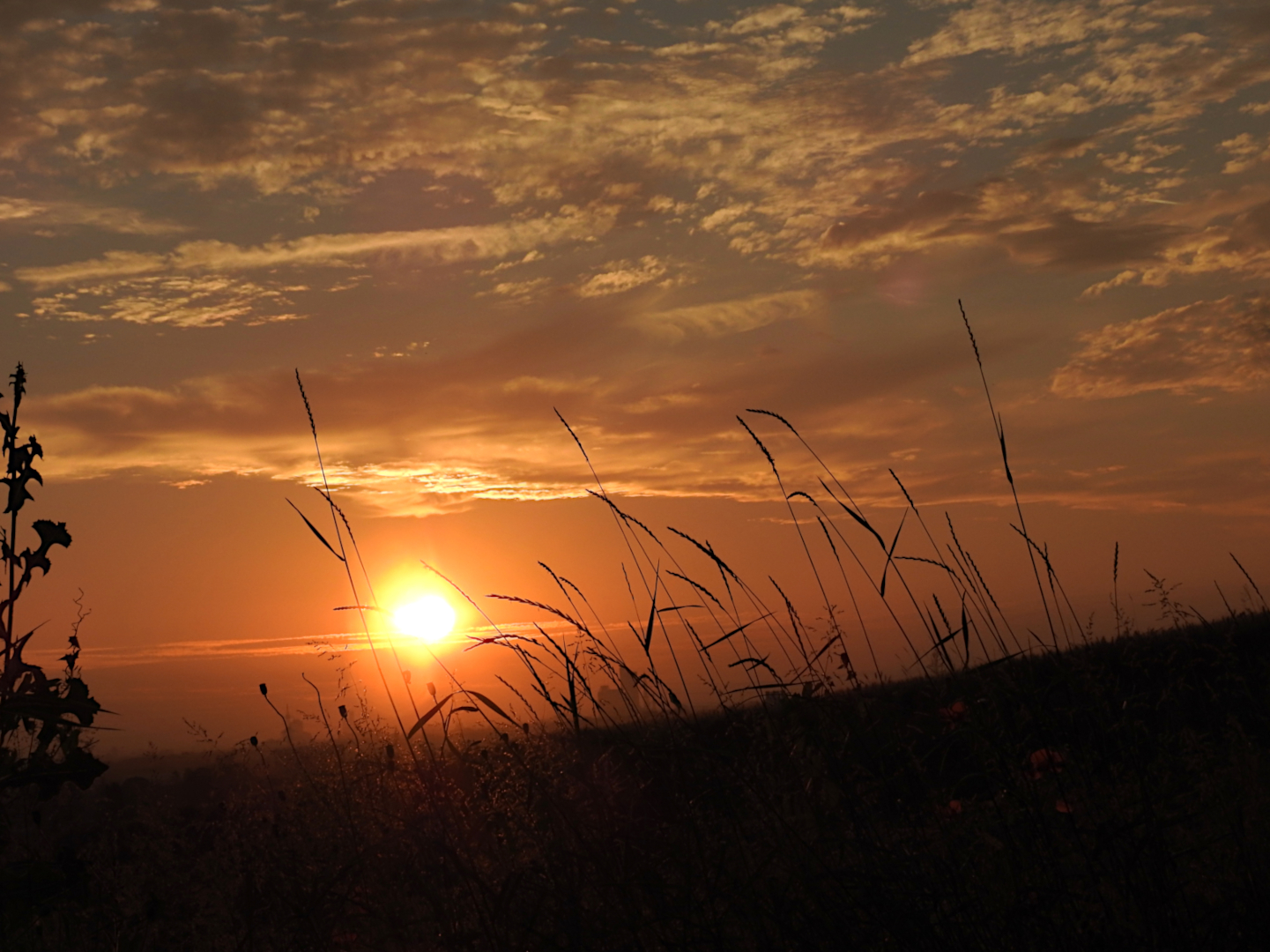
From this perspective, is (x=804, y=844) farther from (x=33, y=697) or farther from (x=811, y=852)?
(x=33, y=697)

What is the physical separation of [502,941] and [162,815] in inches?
159

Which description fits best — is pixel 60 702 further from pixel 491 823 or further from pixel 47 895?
pixel 491 823

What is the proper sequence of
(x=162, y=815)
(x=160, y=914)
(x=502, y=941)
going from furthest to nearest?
(x=162, y=815) → (x=160, y=914) → (x=502, y=941)

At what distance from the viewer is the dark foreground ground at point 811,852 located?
2.19 meters

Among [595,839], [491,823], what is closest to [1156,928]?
[595,839]

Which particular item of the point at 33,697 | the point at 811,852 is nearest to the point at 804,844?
the point at 811,852

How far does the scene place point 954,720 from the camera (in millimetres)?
2785

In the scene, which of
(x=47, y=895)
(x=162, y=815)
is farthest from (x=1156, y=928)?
(x=162, y=815)

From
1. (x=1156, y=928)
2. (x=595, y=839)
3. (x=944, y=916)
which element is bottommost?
(x=1156, y=928)

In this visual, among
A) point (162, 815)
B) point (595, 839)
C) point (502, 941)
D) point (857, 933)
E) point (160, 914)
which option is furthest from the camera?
point (162, 815)

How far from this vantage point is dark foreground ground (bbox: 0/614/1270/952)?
219cm

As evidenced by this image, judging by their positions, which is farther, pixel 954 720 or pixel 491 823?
pixel 491 823

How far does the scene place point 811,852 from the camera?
7.99 feet

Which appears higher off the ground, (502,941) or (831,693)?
(831,693)
